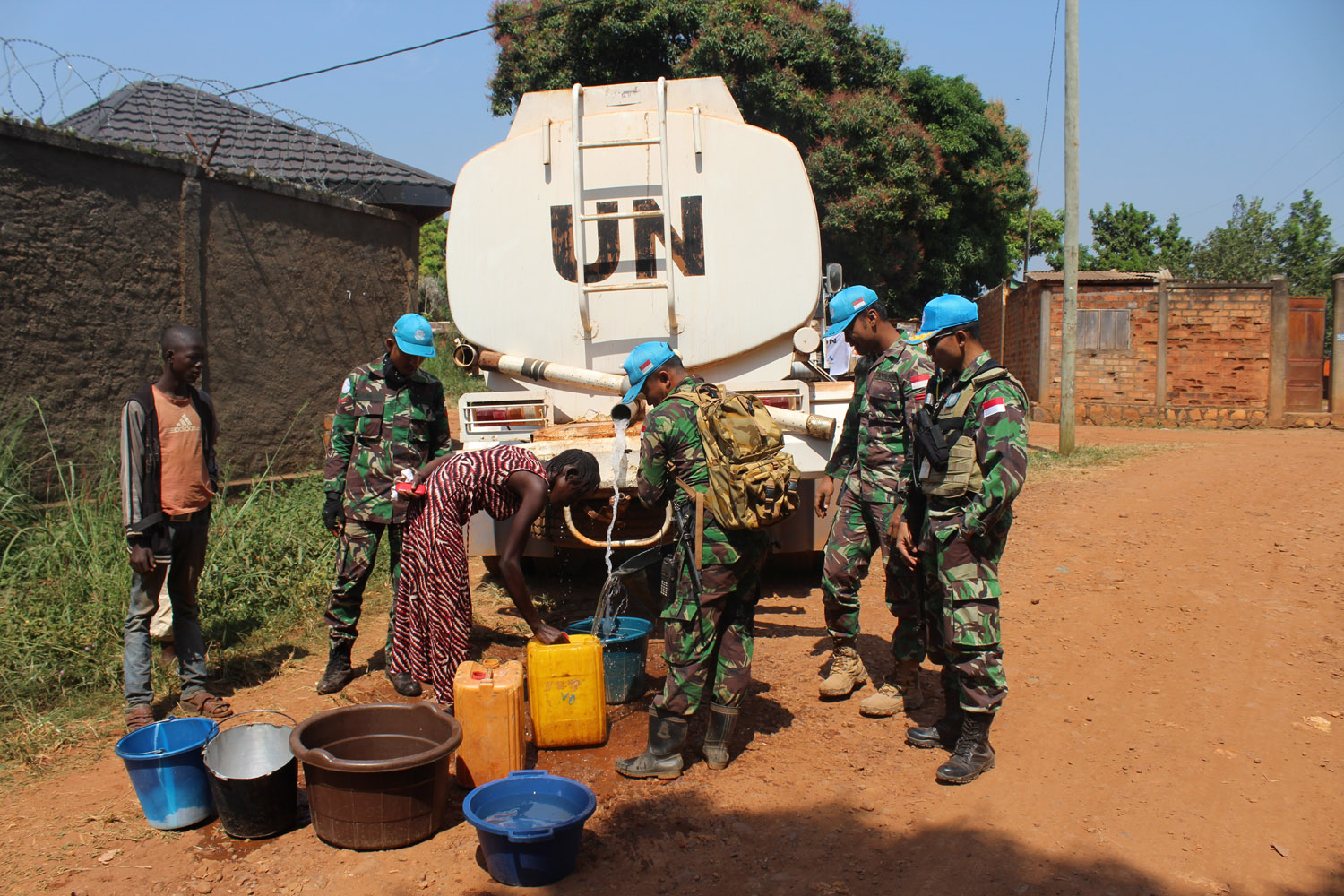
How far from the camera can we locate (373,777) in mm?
2803

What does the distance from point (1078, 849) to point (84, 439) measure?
18.6ft

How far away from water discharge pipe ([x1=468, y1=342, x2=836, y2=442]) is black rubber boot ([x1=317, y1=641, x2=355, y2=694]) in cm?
170

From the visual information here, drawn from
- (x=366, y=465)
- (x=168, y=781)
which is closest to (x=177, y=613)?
(x=366, y=465)

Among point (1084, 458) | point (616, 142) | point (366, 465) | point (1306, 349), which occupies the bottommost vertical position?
point (1084, 458)

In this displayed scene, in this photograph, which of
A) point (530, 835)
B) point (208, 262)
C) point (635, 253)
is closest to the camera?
point (530, 835)

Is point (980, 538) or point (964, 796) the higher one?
point (980, 538)

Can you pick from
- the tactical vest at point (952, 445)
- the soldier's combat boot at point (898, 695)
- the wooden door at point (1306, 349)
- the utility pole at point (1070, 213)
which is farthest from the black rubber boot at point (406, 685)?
the wooden door at point (1306, 349)

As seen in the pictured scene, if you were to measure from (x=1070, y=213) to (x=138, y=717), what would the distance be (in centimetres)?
1120

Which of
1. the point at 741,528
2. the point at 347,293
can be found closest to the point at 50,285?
the point at 347,293

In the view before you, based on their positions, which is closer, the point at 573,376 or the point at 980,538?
the point at 980,538

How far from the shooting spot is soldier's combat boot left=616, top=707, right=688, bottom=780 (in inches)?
134

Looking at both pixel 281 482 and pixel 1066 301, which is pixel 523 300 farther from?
pixel 1066 301

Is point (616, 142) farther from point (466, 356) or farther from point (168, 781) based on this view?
point (168, 781)

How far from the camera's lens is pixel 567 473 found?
152 inches
